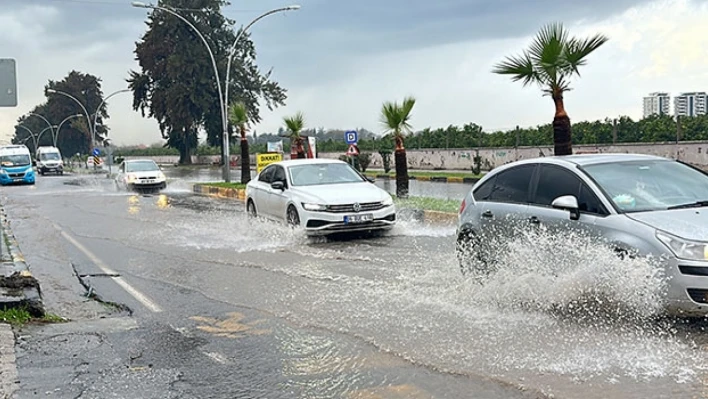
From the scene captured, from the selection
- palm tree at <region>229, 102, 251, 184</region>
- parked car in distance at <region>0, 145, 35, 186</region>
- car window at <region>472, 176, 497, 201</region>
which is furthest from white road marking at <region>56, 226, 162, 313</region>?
parked car in distance at <region>0, 145, 35, 186</region>

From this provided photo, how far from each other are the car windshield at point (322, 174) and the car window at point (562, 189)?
22.5 ft

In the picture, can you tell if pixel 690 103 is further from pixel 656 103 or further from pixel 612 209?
pixel 612 209

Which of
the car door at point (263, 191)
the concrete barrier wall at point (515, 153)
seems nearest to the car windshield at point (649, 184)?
the car door at point (263, 191)

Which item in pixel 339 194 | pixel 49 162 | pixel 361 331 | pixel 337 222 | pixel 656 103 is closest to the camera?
pixel 361 331

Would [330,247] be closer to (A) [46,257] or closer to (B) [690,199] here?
(A) [46,257]

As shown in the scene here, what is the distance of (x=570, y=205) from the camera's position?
689 cm

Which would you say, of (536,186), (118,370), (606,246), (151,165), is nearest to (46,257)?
(118,370)

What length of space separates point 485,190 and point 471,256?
2.72 feet

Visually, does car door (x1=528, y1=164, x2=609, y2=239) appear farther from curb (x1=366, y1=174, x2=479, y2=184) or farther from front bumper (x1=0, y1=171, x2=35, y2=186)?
front bumper (x1=0, y1=171, x2=35, y2=186)

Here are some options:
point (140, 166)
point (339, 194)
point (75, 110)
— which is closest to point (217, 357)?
point (339, 194)

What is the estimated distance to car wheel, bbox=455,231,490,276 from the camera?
27.3ft

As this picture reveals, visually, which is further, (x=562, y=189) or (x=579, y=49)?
(x=579, y=49)

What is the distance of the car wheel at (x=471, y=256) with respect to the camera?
8.34 meters

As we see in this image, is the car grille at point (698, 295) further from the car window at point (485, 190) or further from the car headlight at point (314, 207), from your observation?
the car headlight at point (314, 207)
